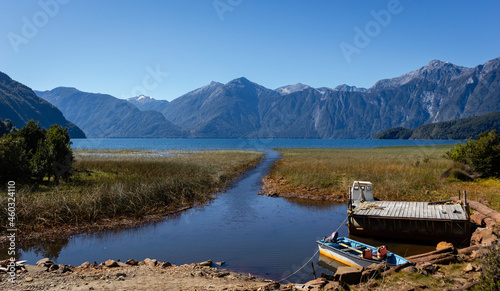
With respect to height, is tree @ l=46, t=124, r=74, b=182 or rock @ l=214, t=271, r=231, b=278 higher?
tree @ l=46, t=124, r=74, b=182

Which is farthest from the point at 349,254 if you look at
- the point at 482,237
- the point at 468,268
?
the point at 482,237

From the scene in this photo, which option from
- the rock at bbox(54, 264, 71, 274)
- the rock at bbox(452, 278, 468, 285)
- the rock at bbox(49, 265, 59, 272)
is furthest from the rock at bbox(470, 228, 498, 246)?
the rock at bbox(49, 265, 59, 272)

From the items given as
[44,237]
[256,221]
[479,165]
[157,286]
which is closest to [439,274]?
[157,286]

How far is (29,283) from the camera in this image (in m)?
9.13

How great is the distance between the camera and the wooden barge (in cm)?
1455

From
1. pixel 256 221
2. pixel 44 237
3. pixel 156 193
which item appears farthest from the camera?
pixel 156 193

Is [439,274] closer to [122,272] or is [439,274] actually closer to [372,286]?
[372,286]

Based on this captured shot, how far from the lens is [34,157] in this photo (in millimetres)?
24250

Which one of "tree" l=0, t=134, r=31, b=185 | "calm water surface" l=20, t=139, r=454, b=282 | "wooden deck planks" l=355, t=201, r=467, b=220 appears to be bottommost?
"calm water surface" l=20, t=139, r=454, b=282

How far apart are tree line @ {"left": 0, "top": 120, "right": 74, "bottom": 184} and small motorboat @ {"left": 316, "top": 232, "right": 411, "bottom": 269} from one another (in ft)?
73.3

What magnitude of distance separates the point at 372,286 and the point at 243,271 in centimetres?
512

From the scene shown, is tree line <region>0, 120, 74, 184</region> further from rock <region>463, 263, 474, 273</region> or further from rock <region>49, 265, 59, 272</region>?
rock <region>463, 263, 474, 273</region>

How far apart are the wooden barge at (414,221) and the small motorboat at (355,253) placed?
3.18 metres

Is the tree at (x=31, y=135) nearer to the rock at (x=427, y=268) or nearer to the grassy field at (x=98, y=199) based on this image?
the grassy field at (x=98, y=199)
